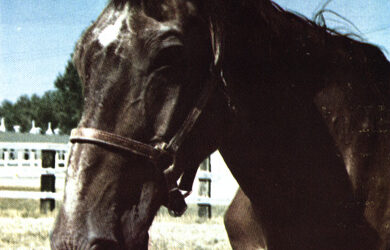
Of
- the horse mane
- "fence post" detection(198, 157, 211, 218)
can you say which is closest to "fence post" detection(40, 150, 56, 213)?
"fence post" detection(198, 157, 211, 218)

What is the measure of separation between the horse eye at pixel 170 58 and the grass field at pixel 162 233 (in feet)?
10.8

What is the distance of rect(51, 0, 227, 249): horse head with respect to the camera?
1368 mm

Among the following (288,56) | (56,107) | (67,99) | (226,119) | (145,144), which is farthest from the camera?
(56,107)

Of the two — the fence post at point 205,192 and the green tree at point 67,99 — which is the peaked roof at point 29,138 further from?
the fence post at point 205,192

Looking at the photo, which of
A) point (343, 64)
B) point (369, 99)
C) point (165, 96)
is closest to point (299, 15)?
point (343, 64)

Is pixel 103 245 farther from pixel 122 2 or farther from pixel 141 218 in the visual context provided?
pixel 122 2

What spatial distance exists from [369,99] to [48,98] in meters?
57.8

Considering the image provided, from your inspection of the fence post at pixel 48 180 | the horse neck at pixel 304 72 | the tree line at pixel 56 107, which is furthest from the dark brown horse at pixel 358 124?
the tree line at pixel 56 107

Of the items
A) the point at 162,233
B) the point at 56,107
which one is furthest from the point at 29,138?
the point at 162,233

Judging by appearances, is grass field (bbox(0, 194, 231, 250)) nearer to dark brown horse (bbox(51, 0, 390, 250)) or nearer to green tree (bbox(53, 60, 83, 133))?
dark brown horse (bbox(51, 0, 390, 250))

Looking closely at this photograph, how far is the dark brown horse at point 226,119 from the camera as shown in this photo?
55.4 inches

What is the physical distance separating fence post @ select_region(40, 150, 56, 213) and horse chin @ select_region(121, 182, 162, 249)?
26.1ft

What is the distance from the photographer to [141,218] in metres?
1.43

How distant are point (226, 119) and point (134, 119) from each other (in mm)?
424
